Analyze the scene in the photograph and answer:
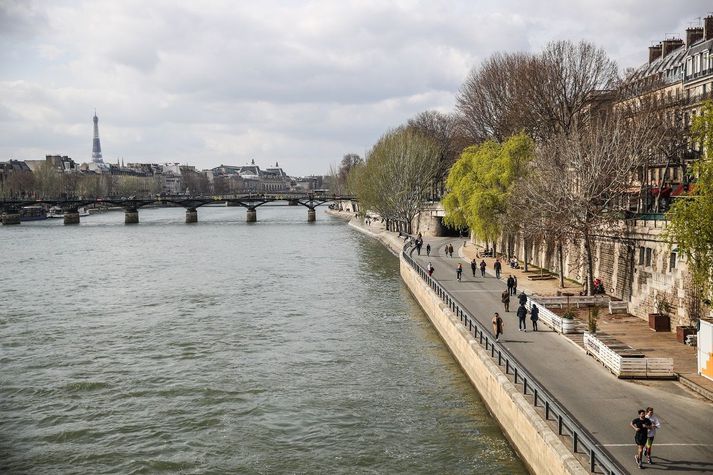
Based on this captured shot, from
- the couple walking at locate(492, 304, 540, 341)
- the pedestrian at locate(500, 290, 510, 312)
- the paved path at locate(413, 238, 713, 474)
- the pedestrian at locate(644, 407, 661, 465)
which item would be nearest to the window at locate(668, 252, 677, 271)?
the paved path at locate(413, 238, 713, 474)

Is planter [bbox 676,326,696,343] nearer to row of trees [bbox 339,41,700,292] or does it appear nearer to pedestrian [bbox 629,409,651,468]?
row of trees [bbox 339,41,700,292]

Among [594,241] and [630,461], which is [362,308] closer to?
[594,241]

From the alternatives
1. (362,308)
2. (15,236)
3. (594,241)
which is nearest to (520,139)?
(594,241)

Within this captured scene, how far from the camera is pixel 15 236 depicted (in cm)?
10756

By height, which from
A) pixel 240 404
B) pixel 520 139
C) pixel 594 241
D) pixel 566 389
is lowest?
pixel 240 404

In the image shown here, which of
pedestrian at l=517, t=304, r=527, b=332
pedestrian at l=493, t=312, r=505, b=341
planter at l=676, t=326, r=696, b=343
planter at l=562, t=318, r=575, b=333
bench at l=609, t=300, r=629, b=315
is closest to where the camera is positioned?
planter at l=676, t=326, r=696, b=343

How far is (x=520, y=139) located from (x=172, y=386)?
31876 mm

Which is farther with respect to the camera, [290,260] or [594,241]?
[290,260]

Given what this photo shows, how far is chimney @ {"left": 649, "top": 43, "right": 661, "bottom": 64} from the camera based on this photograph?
2822 inches

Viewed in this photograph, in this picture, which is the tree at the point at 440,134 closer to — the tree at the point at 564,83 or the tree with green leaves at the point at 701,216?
the tree at the point at 564,83

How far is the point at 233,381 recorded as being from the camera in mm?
27531

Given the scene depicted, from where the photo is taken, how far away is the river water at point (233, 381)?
2056cm

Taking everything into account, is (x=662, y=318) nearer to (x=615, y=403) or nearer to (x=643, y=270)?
(x=643, y=270)

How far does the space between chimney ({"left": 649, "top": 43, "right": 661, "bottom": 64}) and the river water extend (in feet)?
125
